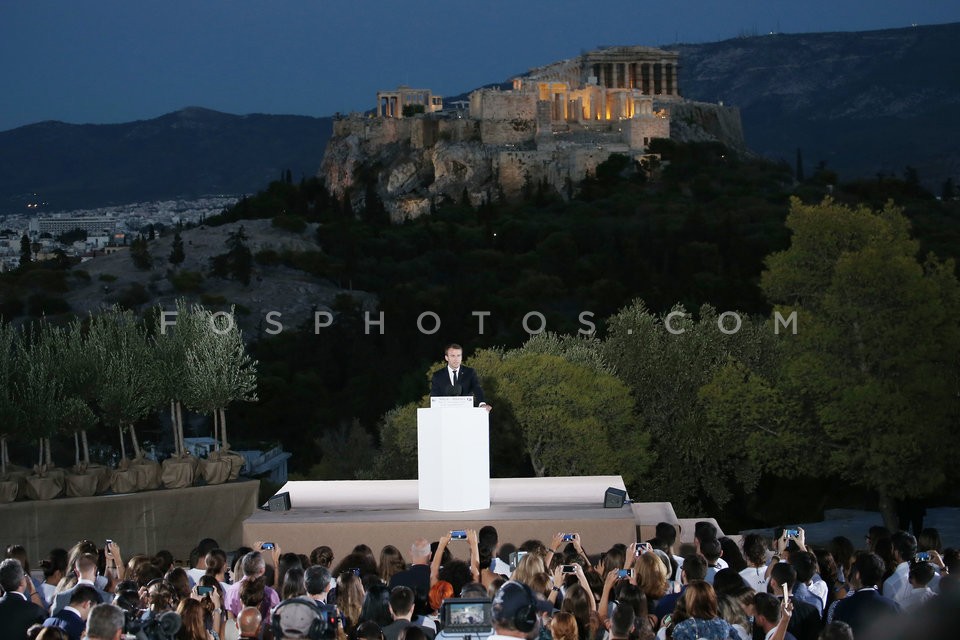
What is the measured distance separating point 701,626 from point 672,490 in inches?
1021

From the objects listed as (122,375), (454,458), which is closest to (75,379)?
(122,375)

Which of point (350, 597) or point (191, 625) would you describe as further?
point (350, 597)

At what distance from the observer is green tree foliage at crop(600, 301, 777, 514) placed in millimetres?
32750

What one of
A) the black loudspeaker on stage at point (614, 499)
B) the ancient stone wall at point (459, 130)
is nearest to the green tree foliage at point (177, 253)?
the ancient stone wall at point (459, 130)

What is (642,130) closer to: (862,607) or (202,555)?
(202,555)

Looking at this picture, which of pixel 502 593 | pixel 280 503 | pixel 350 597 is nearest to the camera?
pixel 502 593

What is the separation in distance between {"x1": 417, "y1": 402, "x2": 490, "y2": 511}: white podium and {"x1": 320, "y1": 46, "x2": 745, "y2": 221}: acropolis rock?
3354 inches

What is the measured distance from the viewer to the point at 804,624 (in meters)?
8.77

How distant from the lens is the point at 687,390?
113 feet

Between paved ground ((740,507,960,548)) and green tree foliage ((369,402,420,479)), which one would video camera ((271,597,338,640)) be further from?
green tree foliage ((369,402,420,479))

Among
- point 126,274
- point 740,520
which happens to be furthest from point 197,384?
point 126,274

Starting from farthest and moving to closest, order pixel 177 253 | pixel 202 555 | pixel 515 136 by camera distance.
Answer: pixel 515 136 → pixel 177 253 → pixel 202 555

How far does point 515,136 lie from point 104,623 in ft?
335

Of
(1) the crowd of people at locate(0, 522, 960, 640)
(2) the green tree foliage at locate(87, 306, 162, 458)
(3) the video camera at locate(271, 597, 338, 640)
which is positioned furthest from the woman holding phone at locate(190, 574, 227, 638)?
(2) the green tree foliage at locate(87, 306, 162, 458)
